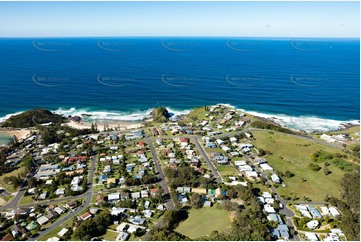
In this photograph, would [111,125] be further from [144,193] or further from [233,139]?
[144,193]

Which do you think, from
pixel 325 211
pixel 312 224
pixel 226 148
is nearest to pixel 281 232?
pixel 312 224

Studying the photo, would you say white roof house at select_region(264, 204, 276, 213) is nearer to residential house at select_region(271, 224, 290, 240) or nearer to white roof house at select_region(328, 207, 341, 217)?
residential house at select_region(271, 224, 290, 240)

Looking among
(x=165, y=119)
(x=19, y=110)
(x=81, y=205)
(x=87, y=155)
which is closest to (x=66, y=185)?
(x=81, y=205)

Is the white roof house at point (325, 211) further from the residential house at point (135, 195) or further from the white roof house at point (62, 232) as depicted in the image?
the white roof house at point (62, 232)

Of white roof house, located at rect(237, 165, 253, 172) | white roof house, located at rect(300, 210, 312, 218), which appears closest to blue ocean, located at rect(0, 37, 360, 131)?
white roof house, located at rect(237, 165, 253, 172)

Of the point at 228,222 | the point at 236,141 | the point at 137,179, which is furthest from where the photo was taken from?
the point at 236,141

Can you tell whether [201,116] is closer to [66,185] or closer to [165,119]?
[165,119]
